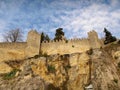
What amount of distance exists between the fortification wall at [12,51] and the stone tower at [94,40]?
9165 mm

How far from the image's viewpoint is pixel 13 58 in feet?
87.9

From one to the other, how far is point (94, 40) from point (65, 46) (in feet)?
13.9

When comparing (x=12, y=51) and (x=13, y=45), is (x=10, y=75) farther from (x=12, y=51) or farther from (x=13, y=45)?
(x=13, y=45)

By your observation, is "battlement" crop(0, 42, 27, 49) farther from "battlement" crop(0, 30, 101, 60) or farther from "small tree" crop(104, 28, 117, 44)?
"small tree" crop(104, 28, 117, 44)

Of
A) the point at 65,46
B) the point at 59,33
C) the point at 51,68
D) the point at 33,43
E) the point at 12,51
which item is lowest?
the point at 51,68

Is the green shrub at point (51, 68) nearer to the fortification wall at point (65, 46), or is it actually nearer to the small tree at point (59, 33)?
the fortification wall at point (65, 46)

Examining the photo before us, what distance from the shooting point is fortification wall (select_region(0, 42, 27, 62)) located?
26.6 meters

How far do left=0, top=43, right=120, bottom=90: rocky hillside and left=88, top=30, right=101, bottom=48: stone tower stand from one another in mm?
2109

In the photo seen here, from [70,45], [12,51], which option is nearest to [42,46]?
[70,45]

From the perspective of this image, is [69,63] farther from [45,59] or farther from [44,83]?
[44,83]

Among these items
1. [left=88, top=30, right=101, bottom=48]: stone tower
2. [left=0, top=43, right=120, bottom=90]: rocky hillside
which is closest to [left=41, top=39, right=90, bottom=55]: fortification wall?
[left=88, top=30, right=101, bottom=48]: stone tower

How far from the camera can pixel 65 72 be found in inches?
993

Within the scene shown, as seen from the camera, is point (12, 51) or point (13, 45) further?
point (13, 45)

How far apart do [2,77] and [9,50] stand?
3.84 metres
